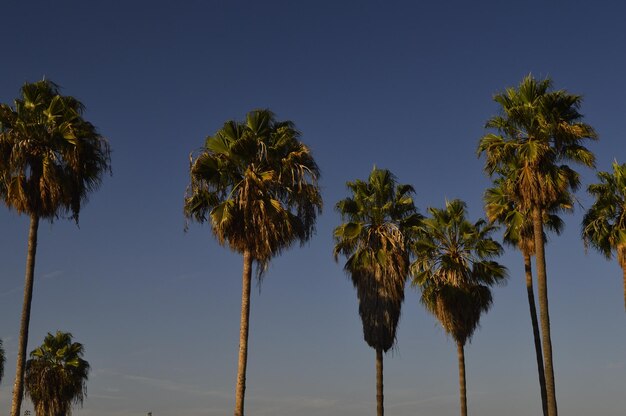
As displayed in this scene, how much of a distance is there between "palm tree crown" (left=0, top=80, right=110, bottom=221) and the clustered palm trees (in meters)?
0.04

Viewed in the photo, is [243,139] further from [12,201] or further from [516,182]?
[516,182]

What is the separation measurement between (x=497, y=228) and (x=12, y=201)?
25612 mm

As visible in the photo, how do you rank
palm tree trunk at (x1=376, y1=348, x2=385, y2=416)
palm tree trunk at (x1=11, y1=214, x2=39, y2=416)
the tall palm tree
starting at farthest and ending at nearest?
1. the tall palm tree
2. palm tree trunk at (x1=376, y1=348, x2=385, y2=416)
3. palm tree trunk at (x1=11, y1=214, x2=39, y2=416)

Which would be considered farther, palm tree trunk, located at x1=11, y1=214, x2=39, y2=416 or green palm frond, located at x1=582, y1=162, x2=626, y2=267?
green palm frond, located at x1=582, y1=162, x2=626, y2=267

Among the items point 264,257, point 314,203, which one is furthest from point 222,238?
→ point 314,203

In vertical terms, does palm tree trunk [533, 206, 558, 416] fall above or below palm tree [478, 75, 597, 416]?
below

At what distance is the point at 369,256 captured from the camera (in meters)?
38.7

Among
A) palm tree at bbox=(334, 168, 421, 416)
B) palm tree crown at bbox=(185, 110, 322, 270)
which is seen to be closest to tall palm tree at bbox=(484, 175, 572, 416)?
palm tree at bbox=(334, 168, 421, 416)

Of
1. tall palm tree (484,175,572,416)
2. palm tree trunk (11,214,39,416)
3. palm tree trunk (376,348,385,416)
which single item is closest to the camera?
palm tree trunk (11,214,39,416)

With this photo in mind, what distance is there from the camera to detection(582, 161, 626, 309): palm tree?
39469mm

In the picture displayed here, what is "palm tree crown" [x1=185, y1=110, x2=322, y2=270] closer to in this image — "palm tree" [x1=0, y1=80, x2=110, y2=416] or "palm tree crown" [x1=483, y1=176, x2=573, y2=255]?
"palm tree" [x1=0, y1=80, x2=110, y2=416]

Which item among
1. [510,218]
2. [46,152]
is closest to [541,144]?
[510,218]

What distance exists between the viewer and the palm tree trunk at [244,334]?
1072 inches

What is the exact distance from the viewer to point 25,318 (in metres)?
26.7
